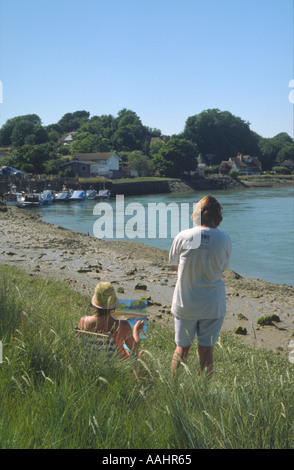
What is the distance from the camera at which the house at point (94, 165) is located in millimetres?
84812

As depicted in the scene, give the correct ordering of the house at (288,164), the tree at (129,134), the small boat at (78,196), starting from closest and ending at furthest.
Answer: the small boat at (78,196), the tree at (129,134), the house at (288,164)

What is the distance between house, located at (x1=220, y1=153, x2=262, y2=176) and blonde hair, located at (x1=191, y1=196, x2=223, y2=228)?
12404cm

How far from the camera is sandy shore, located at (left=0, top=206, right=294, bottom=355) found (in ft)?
28.9

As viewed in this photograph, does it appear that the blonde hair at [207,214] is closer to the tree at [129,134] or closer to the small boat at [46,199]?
the small boat at [46,199]

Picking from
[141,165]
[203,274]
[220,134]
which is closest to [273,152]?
[220,134]

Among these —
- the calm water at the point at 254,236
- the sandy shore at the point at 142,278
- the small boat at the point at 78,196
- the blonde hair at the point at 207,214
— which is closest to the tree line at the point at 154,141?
the small boat at the point at 78,196

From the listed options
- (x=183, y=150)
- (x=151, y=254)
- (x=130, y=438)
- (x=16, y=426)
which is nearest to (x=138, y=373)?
(x=130, y=438)

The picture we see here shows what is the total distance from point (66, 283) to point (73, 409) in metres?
7.89

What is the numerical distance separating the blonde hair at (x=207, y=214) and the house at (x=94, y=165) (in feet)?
264

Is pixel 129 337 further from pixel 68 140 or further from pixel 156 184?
pixel 68 140

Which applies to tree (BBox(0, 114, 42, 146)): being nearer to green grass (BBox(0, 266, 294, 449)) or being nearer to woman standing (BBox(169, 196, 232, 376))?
woman standing (BBox(169, 196, 232, 376))

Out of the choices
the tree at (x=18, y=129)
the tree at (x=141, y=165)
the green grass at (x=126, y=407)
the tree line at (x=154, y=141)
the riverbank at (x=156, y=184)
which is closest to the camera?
the green grass at (x=126, y=407)

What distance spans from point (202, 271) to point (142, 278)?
8.83 meters

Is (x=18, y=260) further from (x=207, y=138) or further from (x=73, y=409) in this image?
(x=207, y=138)
